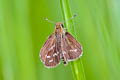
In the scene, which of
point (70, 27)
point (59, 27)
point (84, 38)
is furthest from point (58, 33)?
point (70, 27)

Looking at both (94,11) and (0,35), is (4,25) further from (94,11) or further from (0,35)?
(94,11)

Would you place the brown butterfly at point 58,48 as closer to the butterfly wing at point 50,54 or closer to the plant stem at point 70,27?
the butterfly wing at point 50,54

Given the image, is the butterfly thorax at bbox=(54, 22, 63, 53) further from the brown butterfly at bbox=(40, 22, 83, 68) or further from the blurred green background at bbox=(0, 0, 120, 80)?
the blurred green background at bbox=(0, 0, 120, 80)

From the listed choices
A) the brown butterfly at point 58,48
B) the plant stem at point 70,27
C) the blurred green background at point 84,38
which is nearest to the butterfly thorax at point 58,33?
the brown butterfly at point 58,48

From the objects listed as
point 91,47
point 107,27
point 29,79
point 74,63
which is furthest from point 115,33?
point 29,79

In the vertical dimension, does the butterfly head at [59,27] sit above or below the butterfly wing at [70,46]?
above

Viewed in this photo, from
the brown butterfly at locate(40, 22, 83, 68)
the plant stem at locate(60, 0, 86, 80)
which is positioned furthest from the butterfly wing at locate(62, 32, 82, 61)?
the plant stem at locate(60, 0, 86, 80)
